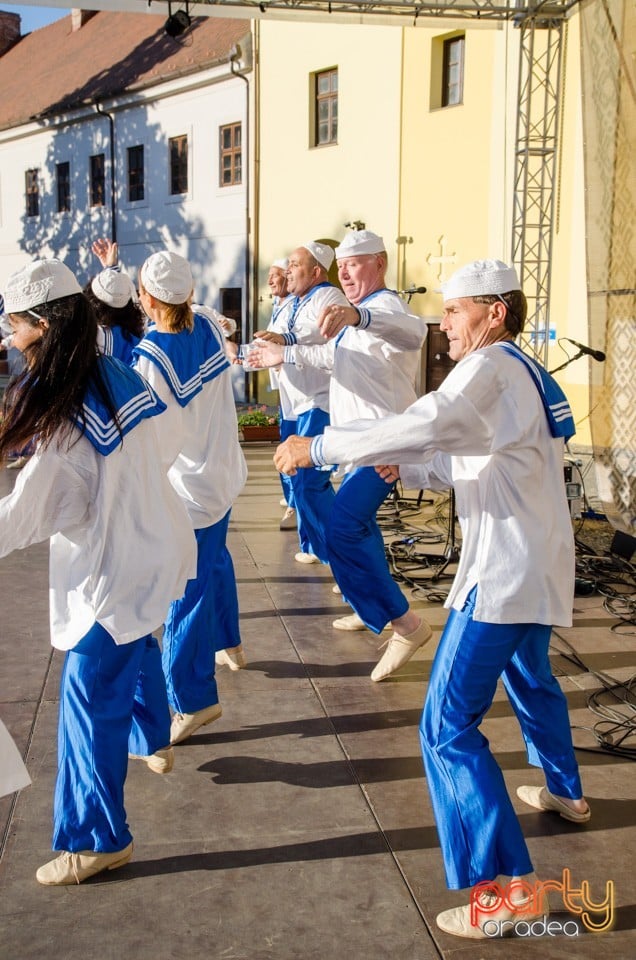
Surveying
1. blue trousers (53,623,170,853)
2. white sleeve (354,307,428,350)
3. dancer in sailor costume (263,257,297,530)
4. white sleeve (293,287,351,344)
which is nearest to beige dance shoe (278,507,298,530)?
dancer in sailor costume (263,257,297,530)

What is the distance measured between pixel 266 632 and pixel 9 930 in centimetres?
292

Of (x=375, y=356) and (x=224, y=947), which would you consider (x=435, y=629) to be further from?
(x=224, y=947)

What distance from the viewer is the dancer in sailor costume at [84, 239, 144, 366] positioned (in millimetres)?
5824

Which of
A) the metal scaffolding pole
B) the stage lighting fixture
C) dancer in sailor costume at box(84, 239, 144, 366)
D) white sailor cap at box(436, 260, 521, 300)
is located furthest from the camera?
the metal scaffolding pole

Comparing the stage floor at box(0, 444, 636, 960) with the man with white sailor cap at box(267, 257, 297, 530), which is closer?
the stage floor at box(0, 444, 636, 960)

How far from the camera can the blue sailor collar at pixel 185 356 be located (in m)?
3.75

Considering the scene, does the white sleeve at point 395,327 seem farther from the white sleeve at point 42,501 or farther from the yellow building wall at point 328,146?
the yellow building wall at point 328,146

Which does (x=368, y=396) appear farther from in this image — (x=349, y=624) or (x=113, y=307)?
(x=113, y=307)

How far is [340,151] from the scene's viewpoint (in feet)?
60.4

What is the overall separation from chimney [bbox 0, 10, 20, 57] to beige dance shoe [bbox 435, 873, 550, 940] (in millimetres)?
40562

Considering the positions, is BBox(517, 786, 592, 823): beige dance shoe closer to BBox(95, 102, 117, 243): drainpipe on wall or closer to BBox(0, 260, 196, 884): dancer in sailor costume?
BBox(0, 260, 196, 884): dancer in sailor costume

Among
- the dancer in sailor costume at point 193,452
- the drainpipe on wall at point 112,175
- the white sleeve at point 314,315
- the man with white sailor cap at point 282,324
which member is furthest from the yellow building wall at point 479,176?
the drainpipe on wall at point 112,175

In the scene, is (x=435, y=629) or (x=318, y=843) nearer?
(x=318, y=843)

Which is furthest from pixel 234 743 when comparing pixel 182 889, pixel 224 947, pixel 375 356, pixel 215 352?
pixel 375 356
